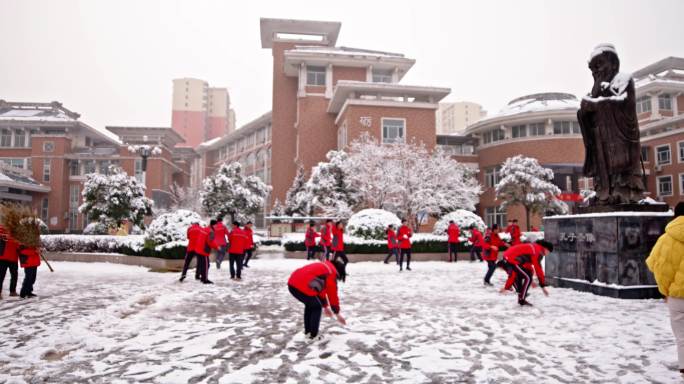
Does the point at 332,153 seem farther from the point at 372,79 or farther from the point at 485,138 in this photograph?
the point at 485,138

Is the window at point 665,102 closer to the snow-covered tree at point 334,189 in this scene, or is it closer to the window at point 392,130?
the window at point 392,130

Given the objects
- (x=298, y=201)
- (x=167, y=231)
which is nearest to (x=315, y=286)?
(x=167, y=231)

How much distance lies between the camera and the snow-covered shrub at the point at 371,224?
1942cm

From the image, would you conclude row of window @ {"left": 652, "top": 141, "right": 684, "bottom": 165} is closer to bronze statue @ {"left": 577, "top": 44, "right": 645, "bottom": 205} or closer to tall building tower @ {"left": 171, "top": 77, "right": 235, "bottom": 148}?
bronze statue @ {"left": 577, "top": 44, "right": 645, "bottom": 205}

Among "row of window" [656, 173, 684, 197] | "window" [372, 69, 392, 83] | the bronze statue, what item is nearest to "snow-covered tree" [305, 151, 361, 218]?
"window" [372, 69, 392, 83]

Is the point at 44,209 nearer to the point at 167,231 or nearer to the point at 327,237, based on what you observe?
the point at 167,231

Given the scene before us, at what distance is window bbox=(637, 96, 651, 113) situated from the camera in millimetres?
43228

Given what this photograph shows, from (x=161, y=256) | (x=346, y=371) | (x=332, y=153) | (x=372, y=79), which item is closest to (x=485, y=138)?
(x=372, y=79)

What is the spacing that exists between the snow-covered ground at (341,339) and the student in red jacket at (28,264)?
45 cm

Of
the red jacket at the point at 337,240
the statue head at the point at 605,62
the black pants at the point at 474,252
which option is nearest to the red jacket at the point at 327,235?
the red jacket at the point at 337,240

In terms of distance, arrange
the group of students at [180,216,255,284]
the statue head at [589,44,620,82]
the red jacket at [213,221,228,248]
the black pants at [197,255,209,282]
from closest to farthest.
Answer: the statue head at [589,44,620,82] → the group of students at [180,216,255,284] → the black pants at [197,255,209,282] → the red jacket at [213,221,228,248]

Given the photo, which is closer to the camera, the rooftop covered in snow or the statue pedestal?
the statue pedestal

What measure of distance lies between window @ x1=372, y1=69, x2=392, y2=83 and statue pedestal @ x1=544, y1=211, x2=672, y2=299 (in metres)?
34.6

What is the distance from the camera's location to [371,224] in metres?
19.5
